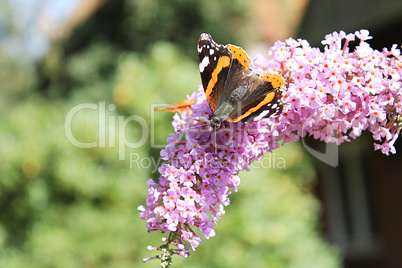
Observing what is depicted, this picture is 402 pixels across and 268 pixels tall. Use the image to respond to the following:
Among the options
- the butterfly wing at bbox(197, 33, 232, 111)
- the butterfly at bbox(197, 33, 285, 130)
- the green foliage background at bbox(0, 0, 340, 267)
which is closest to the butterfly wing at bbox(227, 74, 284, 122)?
the butterfly at bbox(197, 33, 285, 130)

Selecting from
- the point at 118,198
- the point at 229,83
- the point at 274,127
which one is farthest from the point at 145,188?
the point at 274,127

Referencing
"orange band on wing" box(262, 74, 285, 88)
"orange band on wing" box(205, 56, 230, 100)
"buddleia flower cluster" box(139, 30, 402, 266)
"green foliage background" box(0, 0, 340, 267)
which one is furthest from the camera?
"green foliage background" box(0, 0, 340, 267)

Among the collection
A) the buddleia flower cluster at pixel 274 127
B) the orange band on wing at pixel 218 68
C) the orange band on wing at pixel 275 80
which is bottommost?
the buddleia flower cluster at pixel 274 127

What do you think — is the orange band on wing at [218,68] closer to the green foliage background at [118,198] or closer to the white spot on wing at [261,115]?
the white spot on wing at [261,115]

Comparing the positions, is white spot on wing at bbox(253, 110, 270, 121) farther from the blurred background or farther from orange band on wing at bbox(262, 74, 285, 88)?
the blurred background

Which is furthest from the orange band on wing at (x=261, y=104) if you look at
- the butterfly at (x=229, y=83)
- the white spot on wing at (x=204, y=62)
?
the white spot on wing at (x=204, y=62)

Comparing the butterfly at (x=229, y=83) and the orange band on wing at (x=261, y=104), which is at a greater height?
the butterfly at (x=229, y=83)

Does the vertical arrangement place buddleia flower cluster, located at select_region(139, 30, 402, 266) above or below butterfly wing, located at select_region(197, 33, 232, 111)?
below

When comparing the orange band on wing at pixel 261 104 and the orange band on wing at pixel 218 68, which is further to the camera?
the orange band on wing at pixel 218 68

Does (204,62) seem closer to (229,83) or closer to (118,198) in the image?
(229,83)
